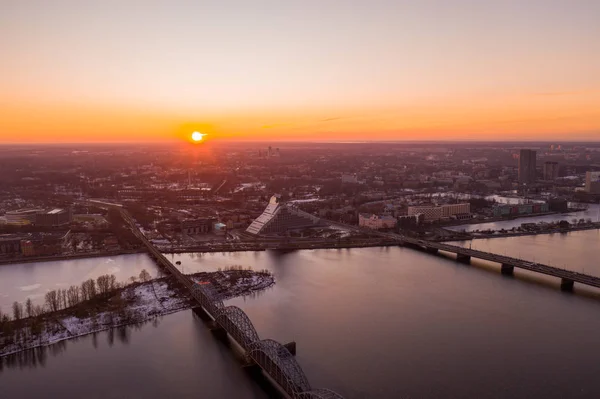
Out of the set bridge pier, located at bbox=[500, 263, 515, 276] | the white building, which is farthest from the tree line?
the white building

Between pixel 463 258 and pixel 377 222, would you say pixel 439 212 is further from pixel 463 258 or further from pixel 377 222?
pixel 463 258

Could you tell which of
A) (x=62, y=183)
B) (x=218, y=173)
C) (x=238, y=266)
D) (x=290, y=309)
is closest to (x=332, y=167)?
(x=218, y=173)

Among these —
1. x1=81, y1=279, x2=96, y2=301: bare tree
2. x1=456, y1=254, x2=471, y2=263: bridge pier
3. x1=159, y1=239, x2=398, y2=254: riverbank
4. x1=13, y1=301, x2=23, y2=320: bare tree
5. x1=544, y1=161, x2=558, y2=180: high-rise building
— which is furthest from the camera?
x1=544, y1=161, x2=558, y2=180: high-rise building

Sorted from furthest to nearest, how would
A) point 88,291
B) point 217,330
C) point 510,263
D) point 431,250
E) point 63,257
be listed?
point 431,250
point 63,257
point 510,263
point 88,291
point 217,330

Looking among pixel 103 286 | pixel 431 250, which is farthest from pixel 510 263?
pixel 103 286

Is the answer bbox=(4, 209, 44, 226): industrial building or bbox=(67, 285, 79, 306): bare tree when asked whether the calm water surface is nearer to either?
bbox=(67, 285, 79, 306): bare tree

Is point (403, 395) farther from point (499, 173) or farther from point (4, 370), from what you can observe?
point (499, 173)
